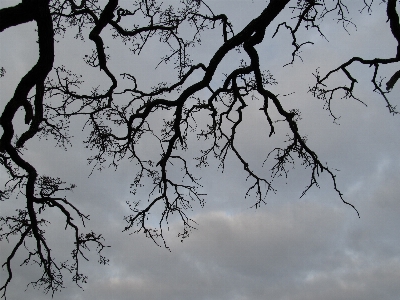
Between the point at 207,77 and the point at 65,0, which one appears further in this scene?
the point at 65,0

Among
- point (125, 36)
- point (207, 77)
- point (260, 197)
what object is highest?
point (125, 36)

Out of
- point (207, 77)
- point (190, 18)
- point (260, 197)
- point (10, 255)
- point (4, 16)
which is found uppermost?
point (190, 18)

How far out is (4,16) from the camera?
4.90 meters

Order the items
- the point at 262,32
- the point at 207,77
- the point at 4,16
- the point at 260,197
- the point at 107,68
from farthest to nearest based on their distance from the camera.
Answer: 1. the point at 260,197
2. the point at 107,68
3. the point at 207,77
4. the point at 262,32
5. the point at 4,16

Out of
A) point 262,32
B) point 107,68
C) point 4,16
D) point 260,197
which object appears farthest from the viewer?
point 260,197

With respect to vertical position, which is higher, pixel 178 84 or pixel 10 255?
pixel 178 84

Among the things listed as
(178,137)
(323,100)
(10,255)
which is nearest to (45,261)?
(10,255)

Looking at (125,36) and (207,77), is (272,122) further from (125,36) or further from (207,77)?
(125,36)

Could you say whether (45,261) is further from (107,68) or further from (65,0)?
(65,0)

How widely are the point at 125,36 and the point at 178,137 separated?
7.72 ft

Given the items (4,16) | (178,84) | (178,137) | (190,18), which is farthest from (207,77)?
(4,16)

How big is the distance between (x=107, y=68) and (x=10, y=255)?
4.09 metres

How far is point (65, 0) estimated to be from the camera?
23.6 feet

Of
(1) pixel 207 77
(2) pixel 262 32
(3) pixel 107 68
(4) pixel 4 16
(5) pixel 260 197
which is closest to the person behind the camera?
(4) pixel 4 16
